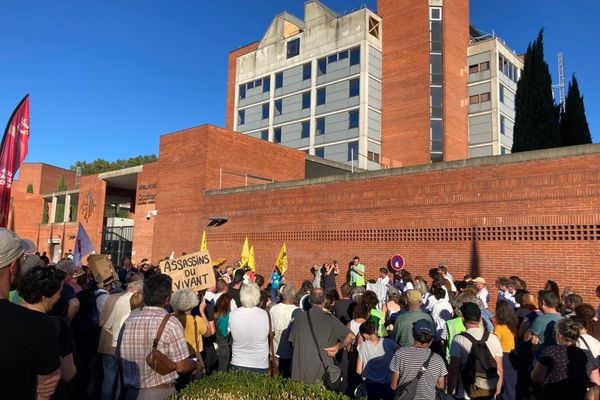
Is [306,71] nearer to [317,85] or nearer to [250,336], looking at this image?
[317,85]

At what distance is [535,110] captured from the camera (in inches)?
990

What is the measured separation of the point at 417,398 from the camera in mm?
4277

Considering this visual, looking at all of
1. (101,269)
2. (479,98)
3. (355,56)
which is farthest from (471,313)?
(479,98)

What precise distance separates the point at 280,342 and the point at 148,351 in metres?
2.61

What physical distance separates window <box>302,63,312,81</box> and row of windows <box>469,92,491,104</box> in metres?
15.6

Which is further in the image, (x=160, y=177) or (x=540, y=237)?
(x=160, y=177)

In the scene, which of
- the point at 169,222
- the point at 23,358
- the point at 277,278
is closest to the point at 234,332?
the point at 23,358

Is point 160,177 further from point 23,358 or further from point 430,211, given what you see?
point 23,358

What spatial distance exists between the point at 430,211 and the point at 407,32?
101ft

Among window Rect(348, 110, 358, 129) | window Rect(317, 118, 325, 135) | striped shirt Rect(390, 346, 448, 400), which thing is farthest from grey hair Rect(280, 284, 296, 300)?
window Rect(317, 118, 325, 135)

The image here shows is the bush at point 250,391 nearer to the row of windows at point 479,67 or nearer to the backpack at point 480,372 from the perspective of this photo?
the backpack at point 480,372

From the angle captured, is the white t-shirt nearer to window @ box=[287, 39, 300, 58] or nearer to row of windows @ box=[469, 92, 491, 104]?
row of windows @ box=[469, 92, 491, 104]

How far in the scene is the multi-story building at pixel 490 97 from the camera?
135 ft

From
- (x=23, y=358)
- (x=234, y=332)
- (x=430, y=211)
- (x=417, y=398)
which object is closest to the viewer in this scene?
(x=23, y=358)
